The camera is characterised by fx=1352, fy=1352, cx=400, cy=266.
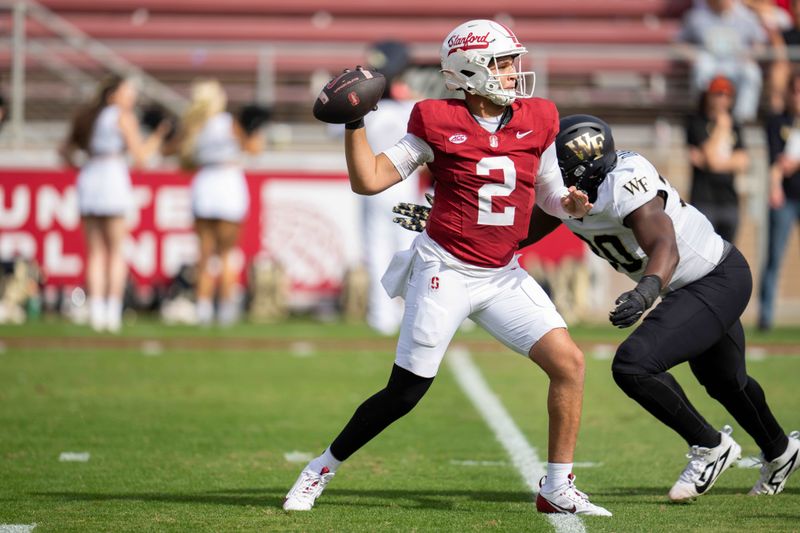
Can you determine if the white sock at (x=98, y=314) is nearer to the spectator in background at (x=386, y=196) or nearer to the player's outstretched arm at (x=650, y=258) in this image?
the spectator in background at (x=386, y=196)

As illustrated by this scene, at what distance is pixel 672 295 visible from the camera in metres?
5.58

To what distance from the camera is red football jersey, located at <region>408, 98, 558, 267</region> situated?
5133mm

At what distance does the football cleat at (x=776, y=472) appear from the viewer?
5.67 metres

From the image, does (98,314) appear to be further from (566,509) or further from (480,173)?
(566,509)

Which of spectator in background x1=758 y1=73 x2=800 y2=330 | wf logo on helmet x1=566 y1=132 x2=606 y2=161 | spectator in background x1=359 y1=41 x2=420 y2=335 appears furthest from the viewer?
spectator in background x1=758 y1=73 x2=800 y2=330

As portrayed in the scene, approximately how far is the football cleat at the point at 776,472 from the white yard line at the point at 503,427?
940 millimetres

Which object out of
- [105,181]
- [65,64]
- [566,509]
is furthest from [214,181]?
[566,509]

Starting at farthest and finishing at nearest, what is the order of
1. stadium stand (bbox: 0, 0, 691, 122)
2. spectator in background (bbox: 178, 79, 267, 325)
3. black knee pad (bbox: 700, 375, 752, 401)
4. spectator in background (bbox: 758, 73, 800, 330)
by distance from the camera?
stadium stand (bbox: 0, 0, 691, 122), spectator in background (bbox: 178, 79, 267, 325), spectator in background (bbox: 758, 73, 800, 330), black knee pad (bbox: 700, 375, 752, 401)

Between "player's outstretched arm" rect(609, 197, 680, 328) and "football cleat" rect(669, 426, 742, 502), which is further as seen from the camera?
"football cleat" rect(669, 426, 742, 502)

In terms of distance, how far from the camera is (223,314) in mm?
12906

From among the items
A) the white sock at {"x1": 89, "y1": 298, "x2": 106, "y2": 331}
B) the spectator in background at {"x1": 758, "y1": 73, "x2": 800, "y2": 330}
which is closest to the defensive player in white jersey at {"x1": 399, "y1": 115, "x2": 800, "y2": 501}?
the spectator in background at {"x1": 758, "y1": 73, "x2": 800, "y2": 330}

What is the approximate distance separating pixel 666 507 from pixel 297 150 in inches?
425

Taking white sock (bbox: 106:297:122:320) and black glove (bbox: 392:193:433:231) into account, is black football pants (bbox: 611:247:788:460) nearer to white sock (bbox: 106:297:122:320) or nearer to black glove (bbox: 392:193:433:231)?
black glove (bbox: 392:193:433:231)

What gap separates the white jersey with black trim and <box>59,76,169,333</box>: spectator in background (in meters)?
7.05
